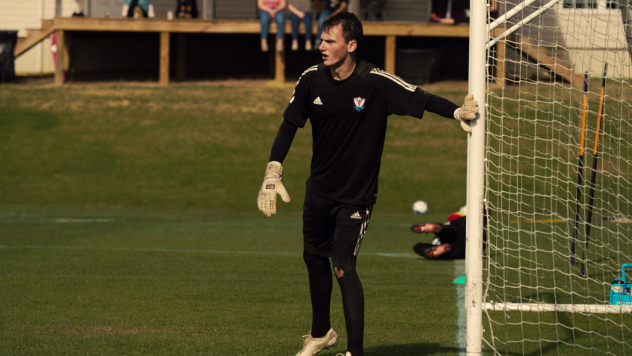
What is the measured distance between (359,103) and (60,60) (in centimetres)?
2115

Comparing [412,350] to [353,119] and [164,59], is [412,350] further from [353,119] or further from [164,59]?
[164,59]

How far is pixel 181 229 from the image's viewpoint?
12.8 meters

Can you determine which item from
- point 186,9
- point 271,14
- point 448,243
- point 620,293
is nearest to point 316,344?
point 620,293

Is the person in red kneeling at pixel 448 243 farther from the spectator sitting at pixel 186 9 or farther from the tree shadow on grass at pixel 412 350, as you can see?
the spectator sitting at pixel 186 9

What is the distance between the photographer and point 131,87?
23.5 m

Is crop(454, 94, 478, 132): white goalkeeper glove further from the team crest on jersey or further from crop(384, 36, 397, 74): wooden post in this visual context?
crop(384, 36, 397, 74): wooden post

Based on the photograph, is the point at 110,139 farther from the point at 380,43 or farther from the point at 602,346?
the point at 602,346

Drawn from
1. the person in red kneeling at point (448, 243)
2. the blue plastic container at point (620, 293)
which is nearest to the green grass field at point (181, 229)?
the person in red kneeling at point (448, 243)

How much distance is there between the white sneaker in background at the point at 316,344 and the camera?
16.3 feet

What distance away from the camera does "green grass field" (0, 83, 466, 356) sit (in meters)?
5.77

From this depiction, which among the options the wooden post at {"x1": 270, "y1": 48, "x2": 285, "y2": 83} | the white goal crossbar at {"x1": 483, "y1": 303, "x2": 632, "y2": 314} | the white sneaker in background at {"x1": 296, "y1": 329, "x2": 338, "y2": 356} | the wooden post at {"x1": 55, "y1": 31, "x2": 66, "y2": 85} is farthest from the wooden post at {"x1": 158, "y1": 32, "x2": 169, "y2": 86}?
the white sneaker in background at {"x1": 296, "y1": 329, "x2": 338, "y2": 356}

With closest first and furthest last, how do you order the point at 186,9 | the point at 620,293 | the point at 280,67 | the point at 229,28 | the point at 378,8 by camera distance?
the point at 620,293 → the point at 229,28 → the point at 280,67 → the point at 186,9 → the point at 378,8

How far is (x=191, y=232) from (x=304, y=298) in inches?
225

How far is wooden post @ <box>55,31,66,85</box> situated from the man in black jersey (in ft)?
67.2
